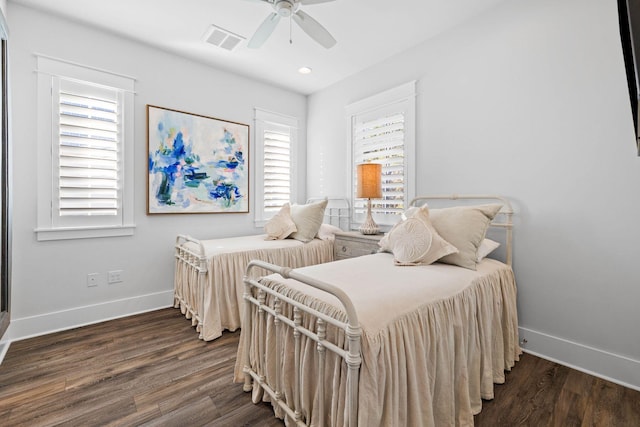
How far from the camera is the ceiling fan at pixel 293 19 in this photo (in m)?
1.99

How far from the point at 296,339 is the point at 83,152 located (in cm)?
269

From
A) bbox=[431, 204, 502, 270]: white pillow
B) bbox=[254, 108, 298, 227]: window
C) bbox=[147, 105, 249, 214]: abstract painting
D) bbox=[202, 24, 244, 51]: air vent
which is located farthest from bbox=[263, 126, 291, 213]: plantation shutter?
bbox=[431, 204, 502, 270]: white pillow

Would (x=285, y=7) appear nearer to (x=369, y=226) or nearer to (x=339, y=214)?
(x=369, y=226)

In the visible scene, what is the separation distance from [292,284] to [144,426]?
1.05 meters

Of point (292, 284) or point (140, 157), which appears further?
point (140, 157)

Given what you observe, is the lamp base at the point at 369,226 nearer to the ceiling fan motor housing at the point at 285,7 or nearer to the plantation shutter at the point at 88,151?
the ceiling fan motor housing at the point at 285,7

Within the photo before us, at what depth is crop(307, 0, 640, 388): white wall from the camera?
1917 mm

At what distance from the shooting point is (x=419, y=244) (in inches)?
79.9

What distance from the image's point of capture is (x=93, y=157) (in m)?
2.76

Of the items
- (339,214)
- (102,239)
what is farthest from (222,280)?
(339,214)

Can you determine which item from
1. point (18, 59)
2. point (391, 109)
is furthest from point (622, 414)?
point (18, 59)

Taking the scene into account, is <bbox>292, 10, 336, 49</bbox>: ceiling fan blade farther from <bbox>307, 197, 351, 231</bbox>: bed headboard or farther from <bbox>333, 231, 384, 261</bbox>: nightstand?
<bbox>307, 197, 351, 231</bbox>: bed headboard

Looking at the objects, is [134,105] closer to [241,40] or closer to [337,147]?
[241,40]

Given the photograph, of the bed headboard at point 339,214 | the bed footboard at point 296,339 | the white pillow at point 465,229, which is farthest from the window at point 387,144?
the bed footboard at point 296,339
